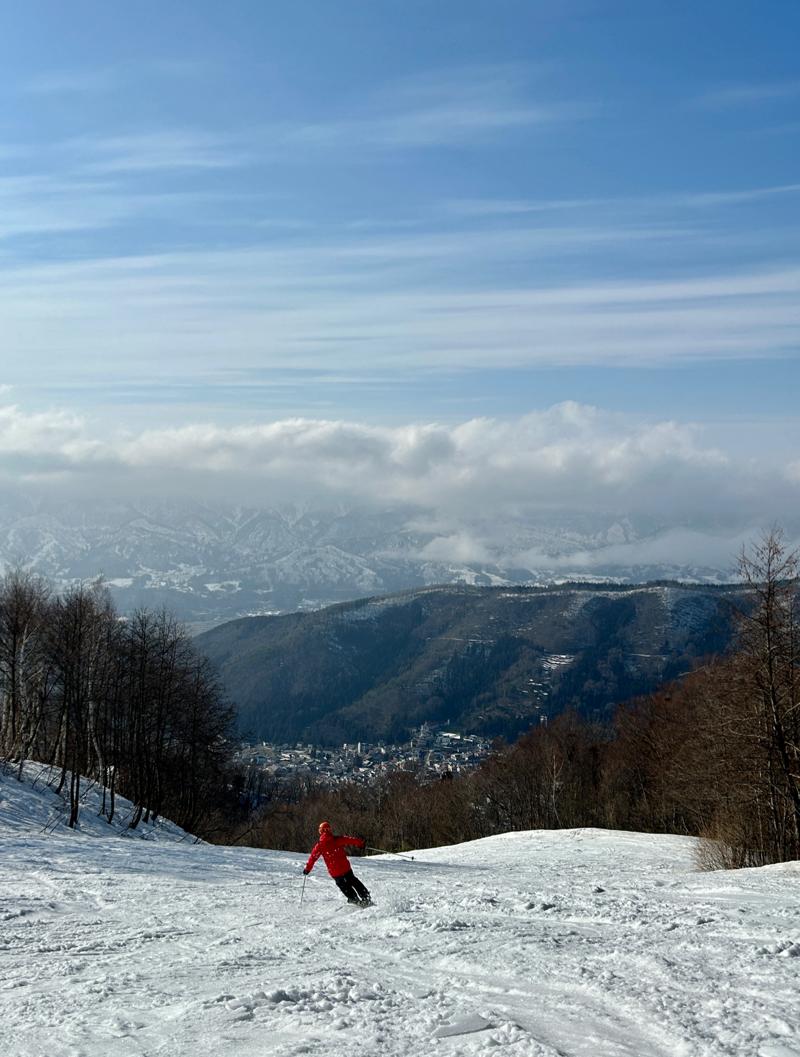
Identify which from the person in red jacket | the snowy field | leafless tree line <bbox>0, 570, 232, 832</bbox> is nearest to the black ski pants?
the person in red jacket

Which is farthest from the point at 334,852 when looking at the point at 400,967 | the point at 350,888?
the point at 400,967

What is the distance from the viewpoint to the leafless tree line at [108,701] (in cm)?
3794

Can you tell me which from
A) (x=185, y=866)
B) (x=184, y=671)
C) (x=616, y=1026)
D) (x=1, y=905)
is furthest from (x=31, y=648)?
(x=616, y=1026)

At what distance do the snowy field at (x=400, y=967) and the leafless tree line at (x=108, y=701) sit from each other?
18415mm

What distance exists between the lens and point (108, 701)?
43.4 metres

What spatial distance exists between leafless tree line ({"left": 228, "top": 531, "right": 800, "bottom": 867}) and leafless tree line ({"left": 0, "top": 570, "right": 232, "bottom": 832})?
1280 centimetres

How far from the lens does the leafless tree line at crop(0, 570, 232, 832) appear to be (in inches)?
1494

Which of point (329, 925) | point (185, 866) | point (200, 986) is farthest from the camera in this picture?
point (185, 866)

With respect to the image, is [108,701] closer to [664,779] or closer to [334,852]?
[334,852]

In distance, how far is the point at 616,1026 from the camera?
315 inches

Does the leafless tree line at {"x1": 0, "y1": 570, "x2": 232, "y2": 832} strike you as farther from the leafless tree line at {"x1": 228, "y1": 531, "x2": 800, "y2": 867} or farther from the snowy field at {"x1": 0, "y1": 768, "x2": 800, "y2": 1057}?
the snowy field at {"x1": 0, "y1": 768, "x2": 800, "y2": 1057}

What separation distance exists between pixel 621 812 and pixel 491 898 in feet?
172

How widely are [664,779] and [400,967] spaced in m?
47.4

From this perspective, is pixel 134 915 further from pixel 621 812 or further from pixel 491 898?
pixel 621 812
